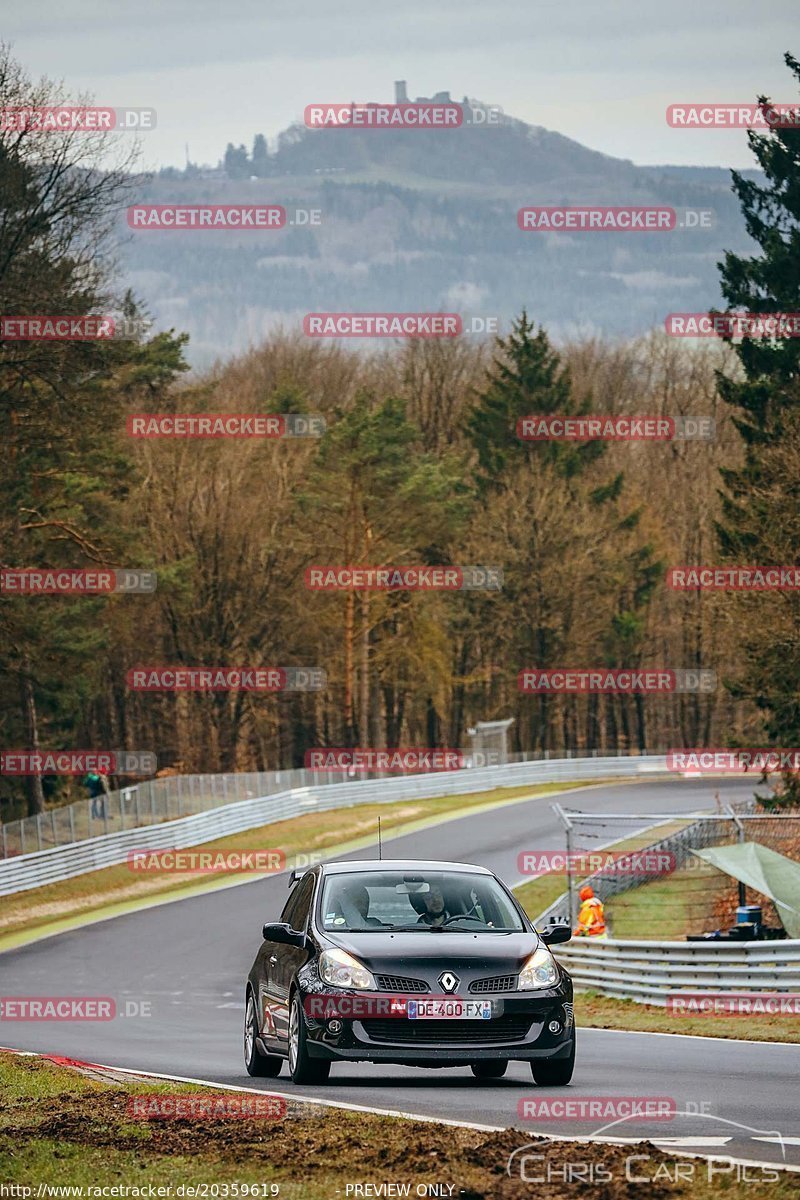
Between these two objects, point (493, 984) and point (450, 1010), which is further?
point (493, 984)

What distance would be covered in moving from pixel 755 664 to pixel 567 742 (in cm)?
5815

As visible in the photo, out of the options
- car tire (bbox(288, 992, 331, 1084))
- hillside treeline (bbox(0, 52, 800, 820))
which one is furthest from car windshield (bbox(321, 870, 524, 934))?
hillside treeline (bbox(0, 52, 800, 820))

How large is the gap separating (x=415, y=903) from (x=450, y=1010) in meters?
1.20

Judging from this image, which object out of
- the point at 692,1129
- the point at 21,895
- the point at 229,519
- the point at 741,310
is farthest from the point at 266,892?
the point at 692,1129

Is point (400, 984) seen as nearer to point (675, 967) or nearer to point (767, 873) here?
point (675, 967)

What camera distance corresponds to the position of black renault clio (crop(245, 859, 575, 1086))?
11820 mm

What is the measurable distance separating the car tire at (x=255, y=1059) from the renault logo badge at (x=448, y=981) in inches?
79.3

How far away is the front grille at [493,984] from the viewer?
11930 mm

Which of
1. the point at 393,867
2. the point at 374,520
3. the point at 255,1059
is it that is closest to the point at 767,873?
the point at 255,1059

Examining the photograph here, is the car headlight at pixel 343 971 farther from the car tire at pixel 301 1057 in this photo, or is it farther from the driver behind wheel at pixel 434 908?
the driver behind wheel at pixel 434 908

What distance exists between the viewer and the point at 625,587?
89.8 meters

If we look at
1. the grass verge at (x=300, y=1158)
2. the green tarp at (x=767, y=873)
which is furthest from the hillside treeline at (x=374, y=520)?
the grass verge at (x=300, y=1158)

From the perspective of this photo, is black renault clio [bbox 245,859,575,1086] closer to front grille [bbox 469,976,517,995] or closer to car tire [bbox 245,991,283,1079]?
front grille [bbox 469,976,517,995]

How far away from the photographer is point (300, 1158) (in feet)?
28.7
